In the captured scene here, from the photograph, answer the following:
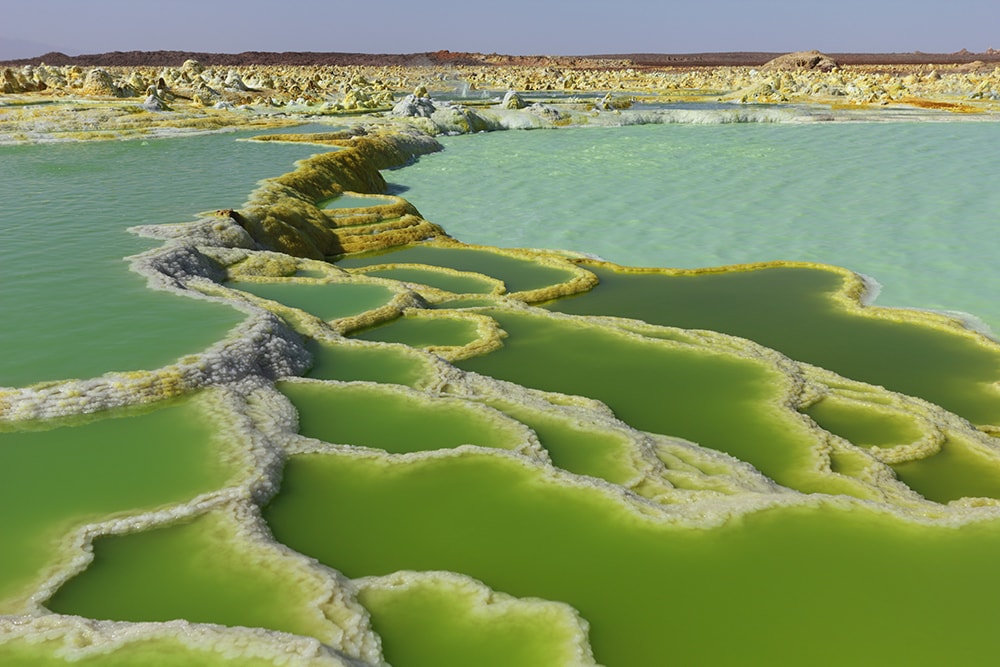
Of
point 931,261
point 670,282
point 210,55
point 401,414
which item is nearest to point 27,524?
point 401,414

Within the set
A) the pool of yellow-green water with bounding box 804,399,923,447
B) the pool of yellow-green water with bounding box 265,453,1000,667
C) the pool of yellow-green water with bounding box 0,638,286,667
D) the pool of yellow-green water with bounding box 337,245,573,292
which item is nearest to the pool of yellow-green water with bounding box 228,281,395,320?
the pool of yellow-green water with bounding box 337,245,573,292

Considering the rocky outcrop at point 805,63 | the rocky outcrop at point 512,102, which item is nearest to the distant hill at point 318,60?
the rocky outcrop at point 805,63

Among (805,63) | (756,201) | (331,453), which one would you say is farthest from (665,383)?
(805,63)

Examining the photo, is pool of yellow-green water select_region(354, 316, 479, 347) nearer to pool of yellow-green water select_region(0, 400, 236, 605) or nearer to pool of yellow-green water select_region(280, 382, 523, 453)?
pool of yellow-green water select_region(280, 382, 523, 453)

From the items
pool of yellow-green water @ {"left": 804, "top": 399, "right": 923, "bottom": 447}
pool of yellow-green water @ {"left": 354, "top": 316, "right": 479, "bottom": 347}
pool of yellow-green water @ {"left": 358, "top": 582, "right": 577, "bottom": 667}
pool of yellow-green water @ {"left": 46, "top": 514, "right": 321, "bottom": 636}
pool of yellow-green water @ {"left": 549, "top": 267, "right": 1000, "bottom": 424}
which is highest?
pool of yellow-green water @ {"left": 46, "top": 514, "right": 321, "bottom": 636}

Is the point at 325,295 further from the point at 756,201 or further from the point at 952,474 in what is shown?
the point at 756,201

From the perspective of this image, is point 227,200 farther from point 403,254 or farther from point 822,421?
point 822,421

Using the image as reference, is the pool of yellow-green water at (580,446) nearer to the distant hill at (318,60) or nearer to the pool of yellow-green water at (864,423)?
the pool of yellow-green water at (864,423)
